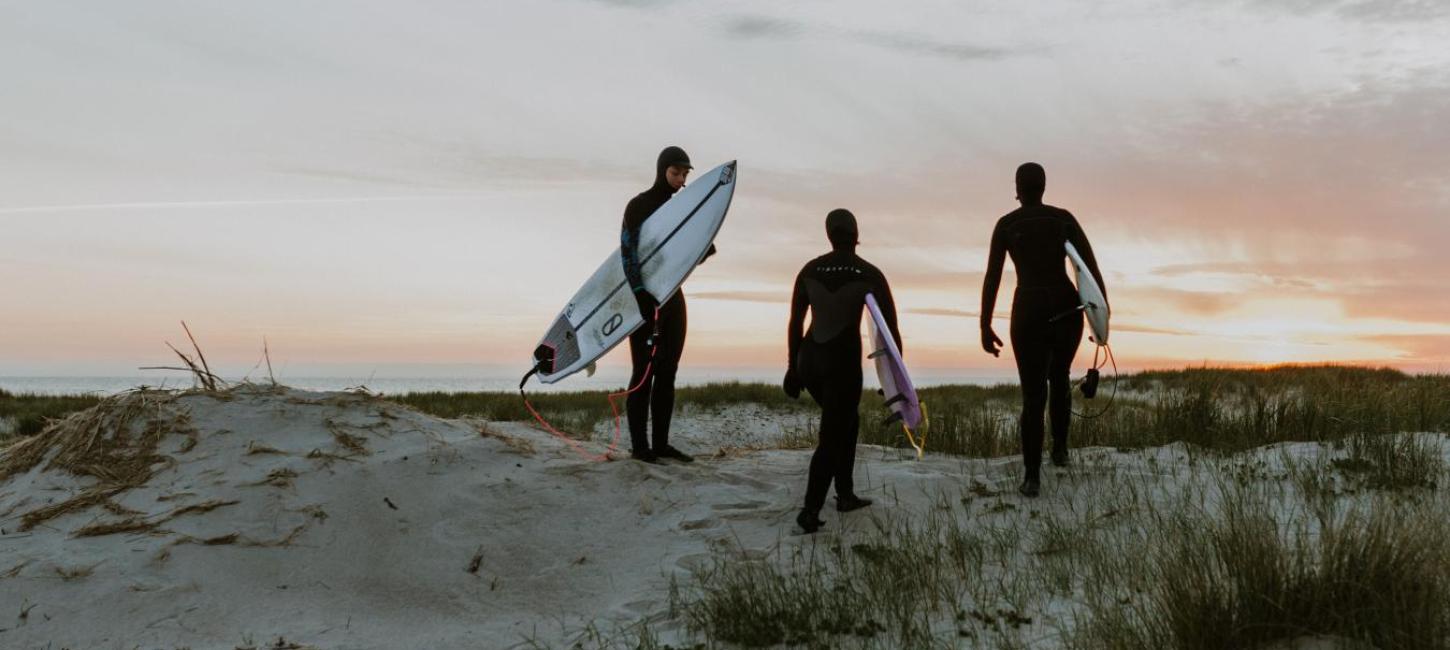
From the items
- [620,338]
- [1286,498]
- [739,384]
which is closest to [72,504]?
[620,338]

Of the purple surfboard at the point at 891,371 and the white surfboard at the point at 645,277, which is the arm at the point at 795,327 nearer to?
the purple surfboard at the point at 891,371

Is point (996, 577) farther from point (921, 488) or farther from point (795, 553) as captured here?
point (921, 488)

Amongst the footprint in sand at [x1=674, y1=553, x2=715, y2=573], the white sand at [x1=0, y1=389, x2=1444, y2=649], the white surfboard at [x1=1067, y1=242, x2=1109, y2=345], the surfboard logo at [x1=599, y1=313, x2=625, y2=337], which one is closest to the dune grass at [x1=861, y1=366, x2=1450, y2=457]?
the white sand at [x1=0, y1=389, x2=1444, y2=649]

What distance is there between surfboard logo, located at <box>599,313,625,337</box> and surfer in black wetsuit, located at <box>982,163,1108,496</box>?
9.40 ft

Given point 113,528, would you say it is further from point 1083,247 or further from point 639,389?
point 1083,247

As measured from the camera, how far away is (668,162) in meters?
6.74

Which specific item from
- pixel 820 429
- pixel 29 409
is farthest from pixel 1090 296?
pixel 29 409

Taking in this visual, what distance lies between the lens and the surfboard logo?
286 inches

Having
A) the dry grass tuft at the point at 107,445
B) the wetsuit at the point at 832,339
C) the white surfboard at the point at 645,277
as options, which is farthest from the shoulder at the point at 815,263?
the dry grass tuft at the point at 107,445

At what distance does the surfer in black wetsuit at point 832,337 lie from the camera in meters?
5.36

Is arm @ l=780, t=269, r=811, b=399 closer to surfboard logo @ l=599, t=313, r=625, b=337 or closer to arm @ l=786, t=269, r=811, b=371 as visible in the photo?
arm @ l=786, t=269, r=811, b=371

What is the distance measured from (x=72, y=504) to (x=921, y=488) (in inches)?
227

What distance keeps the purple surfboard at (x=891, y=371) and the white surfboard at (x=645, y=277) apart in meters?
1.72

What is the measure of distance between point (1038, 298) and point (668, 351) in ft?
8.82
